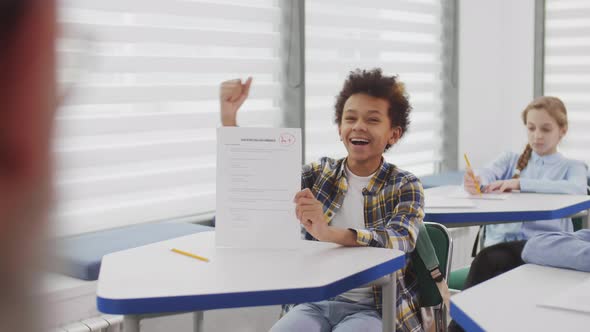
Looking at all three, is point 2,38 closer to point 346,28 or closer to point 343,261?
point 343,261

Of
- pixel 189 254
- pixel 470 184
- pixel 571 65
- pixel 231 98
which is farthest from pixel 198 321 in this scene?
pixel 571 65

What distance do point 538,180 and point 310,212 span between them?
1.99 meters

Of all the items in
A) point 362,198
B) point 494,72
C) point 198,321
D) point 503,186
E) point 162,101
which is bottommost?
point 198,321

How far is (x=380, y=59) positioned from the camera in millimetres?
4645

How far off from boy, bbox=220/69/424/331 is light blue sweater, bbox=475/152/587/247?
1.20m

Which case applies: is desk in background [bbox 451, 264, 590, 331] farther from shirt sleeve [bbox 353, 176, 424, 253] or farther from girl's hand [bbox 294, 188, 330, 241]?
girl's hand [bbox 294, 188, 330, 241]

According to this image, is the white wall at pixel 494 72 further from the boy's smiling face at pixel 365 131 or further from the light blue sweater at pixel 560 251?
the light blue sweater at pixel 560 251

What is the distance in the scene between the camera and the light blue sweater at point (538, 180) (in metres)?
3.42

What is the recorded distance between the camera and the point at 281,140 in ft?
6.73

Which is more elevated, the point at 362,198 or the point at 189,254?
the point at 362,198

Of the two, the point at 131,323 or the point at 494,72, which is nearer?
the point at 131,323

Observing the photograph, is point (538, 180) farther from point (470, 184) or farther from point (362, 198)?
point (362, 198)

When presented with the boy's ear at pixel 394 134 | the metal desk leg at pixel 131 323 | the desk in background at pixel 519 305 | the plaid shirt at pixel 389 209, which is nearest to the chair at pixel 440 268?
the plaid shirt at pixel 389 209

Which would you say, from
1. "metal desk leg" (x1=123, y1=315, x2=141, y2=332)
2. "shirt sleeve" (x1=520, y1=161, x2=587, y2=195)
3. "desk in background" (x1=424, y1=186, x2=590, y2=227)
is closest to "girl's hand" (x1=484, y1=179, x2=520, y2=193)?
"shirt sleeve" (x1=520, y1=161, x2=587, y2=195)
